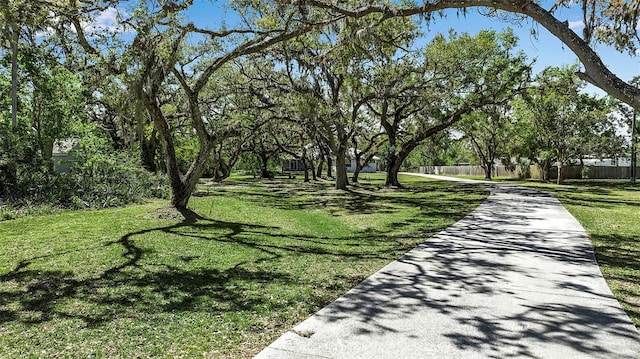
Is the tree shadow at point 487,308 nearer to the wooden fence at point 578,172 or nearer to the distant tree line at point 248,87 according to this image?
the distant tree line at point 248,87

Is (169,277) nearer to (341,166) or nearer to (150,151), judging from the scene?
(341,166)

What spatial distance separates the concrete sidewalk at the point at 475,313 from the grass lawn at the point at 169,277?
0.42 metres

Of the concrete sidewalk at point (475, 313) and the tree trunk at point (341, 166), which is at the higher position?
the tree trunk at point (341, 166)

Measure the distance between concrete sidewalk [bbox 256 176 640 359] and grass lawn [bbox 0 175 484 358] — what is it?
1.38ft

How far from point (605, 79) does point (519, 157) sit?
39.6 m

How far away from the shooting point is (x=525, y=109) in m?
29.7

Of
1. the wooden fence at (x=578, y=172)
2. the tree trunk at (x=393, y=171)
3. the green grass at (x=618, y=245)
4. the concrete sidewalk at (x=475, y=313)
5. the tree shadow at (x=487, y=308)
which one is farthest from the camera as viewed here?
the wooden fence at (x=578, y=172)

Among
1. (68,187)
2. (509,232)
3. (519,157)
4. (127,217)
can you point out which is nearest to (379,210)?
(509,232)

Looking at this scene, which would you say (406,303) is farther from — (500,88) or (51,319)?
(500,88)

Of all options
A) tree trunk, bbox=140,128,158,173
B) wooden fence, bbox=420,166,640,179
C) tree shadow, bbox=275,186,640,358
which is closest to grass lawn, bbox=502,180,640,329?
tree shadow, bbox=275,186,640,358

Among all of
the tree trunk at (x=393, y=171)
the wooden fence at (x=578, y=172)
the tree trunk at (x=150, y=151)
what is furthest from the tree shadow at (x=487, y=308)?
the wooden fence at (x=578, y=172)

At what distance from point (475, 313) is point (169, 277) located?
12.3 ft

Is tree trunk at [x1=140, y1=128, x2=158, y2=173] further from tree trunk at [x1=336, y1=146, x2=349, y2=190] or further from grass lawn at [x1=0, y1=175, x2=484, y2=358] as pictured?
grass lawn at [x1=0, y1=175, x2=484, y2=358]

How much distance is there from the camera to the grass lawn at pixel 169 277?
3666 mm
